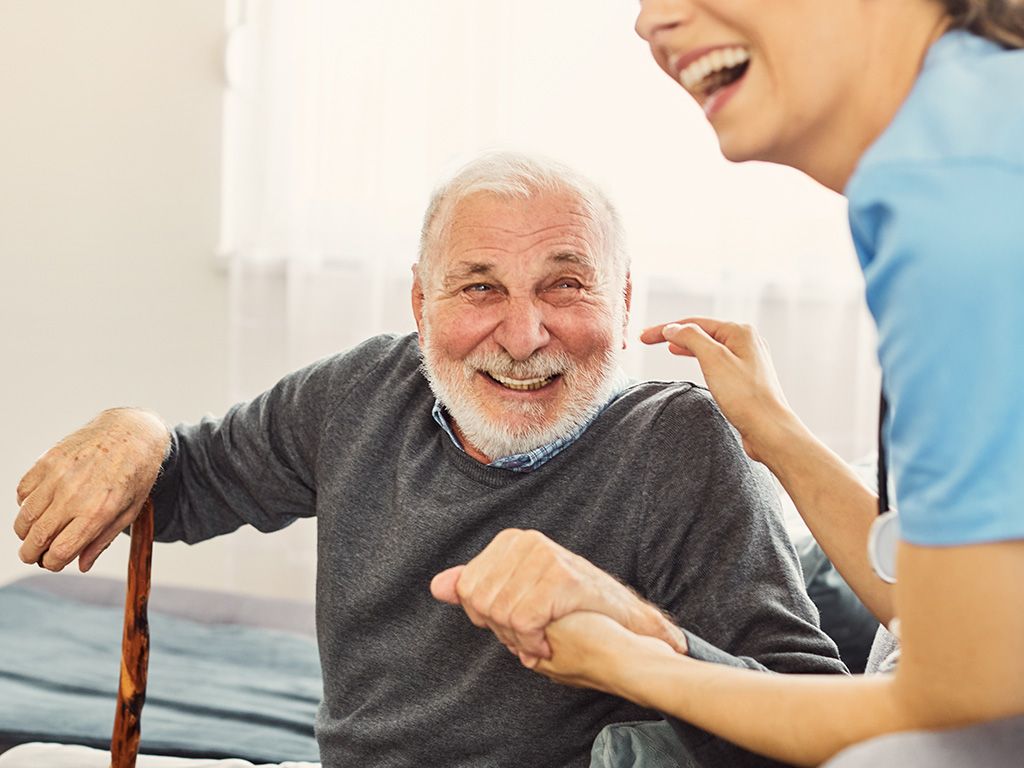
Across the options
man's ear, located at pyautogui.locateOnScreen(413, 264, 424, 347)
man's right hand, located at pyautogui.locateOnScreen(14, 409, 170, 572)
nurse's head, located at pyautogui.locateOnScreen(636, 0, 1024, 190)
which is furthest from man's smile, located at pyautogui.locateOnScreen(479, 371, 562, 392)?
nurse's head, located at pyautogui.locateOnScreen(636, 0, 1024, 190)

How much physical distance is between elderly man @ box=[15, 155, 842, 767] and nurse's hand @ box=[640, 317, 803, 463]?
5 centimetres

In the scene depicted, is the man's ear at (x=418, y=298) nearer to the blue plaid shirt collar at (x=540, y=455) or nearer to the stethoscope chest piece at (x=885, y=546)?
the blue plaid shirt collar at (x=540, y=455)

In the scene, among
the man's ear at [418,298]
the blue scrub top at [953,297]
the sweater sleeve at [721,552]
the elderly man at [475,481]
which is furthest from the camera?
the man's ear at [418,298]

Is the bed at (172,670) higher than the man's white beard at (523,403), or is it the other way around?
the man's white beard at (523,403)

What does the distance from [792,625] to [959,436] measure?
0.59 metres

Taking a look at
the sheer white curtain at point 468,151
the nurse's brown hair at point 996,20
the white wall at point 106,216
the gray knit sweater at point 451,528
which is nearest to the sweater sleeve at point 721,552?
the gray knit sweater at point 451,528

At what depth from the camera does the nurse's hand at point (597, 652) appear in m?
0.99

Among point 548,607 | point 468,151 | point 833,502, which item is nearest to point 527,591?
point 548,607

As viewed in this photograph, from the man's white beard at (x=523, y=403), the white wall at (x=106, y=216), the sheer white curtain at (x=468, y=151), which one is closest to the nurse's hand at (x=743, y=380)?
the man's white beard at (x=523, y=403)

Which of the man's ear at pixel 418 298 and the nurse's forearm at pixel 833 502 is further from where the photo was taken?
the man's ear at pixel 418 298

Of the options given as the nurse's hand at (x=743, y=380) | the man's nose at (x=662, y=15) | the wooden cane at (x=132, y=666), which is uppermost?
the man's nose at (x=662, y=15)

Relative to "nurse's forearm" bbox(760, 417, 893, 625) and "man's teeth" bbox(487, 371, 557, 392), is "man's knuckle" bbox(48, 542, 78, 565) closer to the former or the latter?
"man's teeth" bbox(487, 371, 557, 392)

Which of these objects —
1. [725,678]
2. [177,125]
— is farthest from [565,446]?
[177,125]

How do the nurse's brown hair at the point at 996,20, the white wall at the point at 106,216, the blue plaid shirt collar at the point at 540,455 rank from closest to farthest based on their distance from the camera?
the nurse's brown hair at the point at 996,20 → the blue plaid shirt collar at the point at 540,455 → the white wall at the point at 106,216
